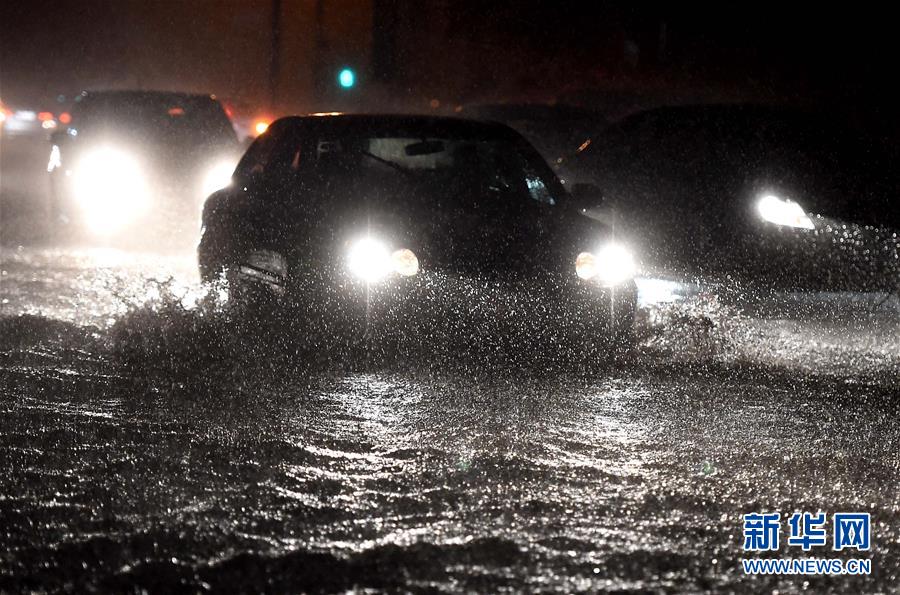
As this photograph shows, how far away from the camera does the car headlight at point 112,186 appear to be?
16.0m

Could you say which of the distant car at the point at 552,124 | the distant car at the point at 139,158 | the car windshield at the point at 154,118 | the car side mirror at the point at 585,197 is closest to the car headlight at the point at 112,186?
the distant car at the point at 139,158

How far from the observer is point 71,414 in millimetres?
6465

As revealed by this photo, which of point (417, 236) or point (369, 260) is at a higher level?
point (417, 236)

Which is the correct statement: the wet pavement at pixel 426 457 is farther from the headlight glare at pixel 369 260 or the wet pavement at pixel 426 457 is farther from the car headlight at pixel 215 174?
the car headlight at pixel 215 174

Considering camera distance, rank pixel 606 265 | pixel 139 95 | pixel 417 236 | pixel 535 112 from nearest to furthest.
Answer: pixel 417 236 < pixel 606 265 < pixel 139 95 < pixel 535 112

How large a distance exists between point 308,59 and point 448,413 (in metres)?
33.8

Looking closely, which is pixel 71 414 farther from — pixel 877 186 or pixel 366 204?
pixel 877 186

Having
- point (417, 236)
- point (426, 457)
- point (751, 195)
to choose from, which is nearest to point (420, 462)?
point (426, 457)

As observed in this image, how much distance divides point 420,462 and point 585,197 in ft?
12.5

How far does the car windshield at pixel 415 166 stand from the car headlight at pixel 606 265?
0.96 m

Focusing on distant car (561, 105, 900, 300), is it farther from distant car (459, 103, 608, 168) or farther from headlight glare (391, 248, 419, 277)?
distant car (459, 103, 608, 168)

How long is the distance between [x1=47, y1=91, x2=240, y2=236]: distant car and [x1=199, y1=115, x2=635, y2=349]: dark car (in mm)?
6545

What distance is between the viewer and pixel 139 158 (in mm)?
16062

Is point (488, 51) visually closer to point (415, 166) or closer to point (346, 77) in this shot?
point (346, 77)
